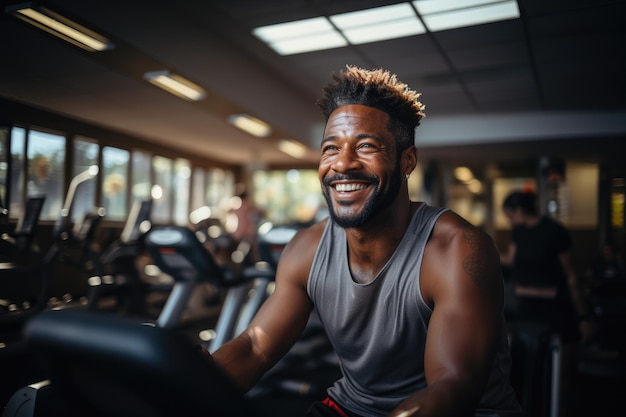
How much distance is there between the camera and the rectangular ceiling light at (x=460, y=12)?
158 centimetres

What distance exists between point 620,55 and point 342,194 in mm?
1464

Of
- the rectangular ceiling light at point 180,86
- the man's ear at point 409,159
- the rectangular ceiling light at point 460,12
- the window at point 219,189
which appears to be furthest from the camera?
the window at point 219,189

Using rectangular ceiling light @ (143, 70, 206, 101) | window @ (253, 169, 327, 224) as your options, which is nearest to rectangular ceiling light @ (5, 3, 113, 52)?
rectangular ceiling light @ (143, 70, 206, 101)

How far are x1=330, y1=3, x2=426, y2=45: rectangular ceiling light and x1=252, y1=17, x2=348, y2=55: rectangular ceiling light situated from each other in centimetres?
11

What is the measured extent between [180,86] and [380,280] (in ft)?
12.5

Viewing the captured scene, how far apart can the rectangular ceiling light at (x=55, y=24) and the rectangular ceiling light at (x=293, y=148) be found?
6.33 meters

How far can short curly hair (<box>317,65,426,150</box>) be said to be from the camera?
1326 millimetres

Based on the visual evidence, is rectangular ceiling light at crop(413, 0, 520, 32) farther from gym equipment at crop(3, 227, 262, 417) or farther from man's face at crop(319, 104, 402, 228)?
gym equipment at crop(3, 227, 262, 417)

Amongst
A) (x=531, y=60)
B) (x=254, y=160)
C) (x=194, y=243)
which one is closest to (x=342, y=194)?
(x=194, y=243)

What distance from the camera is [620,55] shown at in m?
1.96

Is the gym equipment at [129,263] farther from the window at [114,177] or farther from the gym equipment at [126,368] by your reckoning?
the gym equipment at [126,368]

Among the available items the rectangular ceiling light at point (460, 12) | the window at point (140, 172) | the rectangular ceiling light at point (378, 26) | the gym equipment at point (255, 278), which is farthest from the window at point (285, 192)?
the window at point (140, 172)

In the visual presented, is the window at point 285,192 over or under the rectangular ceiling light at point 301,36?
under

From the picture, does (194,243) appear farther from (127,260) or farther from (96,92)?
(96,92)
